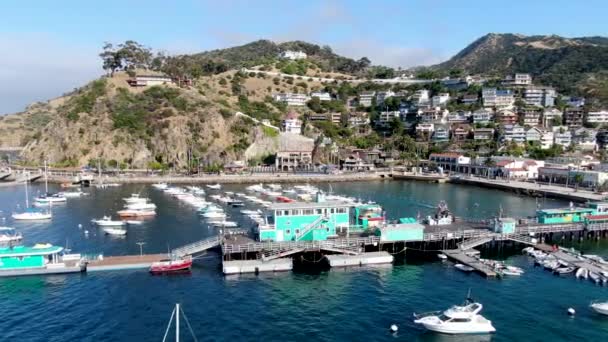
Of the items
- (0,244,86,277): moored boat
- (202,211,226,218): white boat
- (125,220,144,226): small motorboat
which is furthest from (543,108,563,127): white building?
(0,244,86,277): moored boat

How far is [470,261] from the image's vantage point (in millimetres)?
44375

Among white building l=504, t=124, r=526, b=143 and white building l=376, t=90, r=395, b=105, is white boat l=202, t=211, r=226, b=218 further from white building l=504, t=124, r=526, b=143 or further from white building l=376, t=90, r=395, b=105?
white building l=376, t=90, r=395, b=105

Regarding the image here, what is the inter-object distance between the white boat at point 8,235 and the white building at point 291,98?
12352 cm

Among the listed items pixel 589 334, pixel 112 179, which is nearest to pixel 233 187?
pixel 112 179

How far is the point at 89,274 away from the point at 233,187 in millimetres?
60962

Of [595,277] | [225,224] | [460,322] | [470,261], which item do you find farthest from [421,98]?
[460,322]

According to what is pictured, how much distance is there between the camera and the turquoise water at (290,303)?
101ft

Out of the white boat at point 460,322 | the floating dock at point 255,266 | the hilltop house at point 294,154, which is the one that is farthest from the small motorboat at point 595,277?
the hilltop house at point 294,154

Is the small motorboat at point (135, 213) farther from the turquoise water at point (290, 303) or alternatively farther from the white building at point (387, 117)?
the white building at point (387, 117)

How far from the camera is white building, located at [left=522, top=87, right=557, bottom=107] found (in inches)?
6298

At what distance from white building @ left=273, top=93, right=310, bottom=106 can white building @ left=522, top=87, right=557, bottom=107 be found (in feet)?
265

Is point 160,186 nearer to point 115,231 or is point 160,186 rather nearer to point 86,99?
point 115,231

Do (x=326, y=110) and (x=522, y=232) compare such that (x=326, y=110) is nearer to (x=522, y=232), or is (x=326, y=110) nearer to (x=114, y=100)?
(x=114, y=100)

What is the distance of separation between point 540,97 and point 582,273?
137779mm
